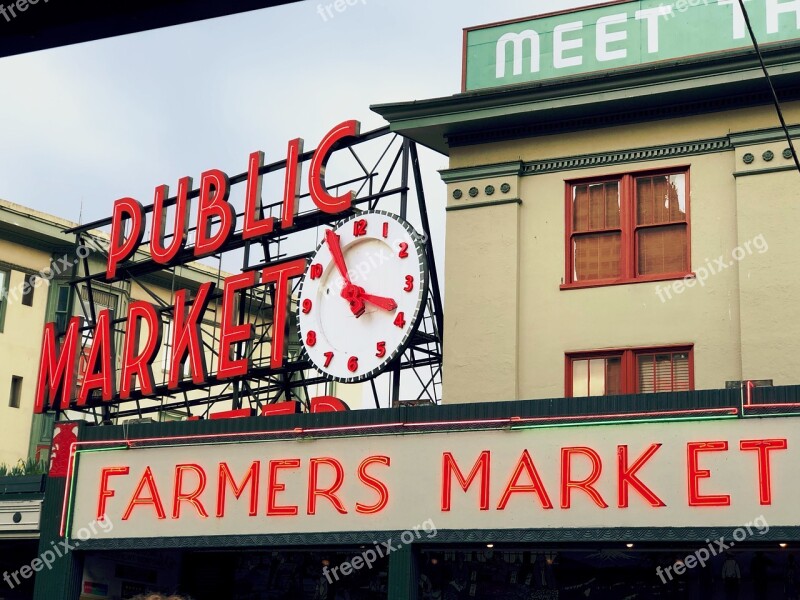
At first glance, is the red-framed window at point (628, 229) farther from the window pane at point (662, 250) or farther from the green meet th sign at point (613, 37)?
the green meet th sign at point (613, 37)

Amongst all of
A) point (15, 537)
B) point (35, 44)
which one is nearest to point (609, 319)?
point (15, 537)

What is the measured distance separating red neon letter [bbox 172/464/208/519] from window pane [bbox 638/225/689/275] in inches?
328

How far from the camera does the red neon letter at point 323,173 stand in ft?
91.7

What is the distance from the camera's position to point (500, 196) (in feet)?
75.0

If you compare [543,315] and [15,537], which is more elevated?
[543,315]

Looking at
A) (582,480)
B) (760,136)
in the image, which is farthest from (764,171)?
(582,480)

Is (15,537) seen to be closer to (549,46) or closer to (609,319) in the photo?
(609,319)

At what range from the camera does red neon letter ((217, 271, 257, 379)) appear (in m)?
29.1

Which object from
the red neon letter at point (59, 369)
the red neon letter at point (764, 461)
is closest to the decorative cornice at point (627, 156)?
the red neon letter at point (764, 461)

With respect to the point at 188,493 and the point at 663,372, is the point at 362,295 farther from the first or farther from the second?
the point at 663,372

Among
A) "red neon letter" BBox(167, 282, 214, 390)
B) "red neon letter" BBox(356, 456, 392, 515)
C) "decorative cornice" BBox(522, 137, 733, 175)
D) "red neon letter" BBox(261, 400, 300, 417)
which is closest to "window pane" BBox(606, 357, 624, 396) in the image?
"decorative cornice" BBox(522, 137, 733, 175)

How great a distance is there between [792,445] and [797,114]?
22.9 ft

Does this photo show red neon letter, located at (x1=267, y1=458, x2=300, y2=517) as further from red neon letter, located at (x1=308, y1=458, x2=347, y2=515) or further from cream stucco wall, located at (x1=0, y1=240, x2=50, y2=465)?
cream stucco wall, located at (x1=0, y1=240, x2=50, y2=465)

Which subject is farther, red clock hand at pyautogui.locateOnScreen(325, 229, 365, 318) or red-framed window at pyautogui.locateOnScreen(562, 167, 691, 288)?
red clock hand at pyautogui.locateOnScreen(325, 229, 365, 318)
